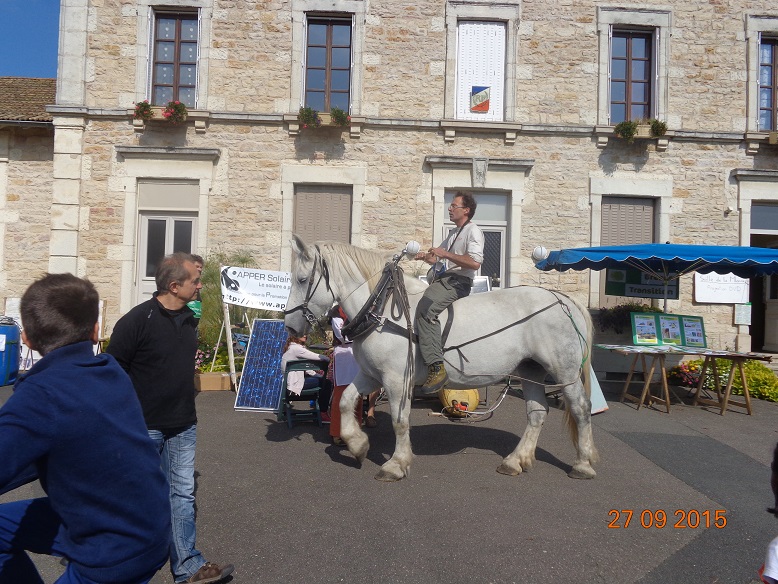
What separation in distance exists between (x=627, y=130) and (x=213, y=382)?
340 inches

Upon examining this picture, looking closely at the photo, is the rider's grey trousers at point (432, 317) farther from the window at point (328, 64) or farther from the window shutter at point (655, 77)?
the window shutter at point (655, 77)

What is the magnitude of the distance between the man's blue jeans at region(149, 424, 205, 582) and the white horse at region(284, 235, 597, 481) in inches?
69.3

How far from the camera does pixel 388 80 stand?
10633 mm

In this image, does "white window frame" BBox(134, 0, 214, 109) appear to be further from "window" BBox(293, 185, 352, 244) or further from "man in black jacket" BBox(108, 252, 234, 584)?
"man in black jacket" BBox(108, 252, 234, 584)

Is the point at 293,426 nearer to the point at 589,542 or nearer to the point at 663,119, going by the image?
Answer: the point at 589,542

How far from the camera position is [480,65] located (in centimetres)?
1075

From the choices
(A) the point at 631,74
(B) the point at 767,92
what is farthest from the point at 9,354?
(B) the point at 767,92

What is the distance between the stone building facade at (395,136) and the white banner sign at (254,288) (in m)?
2.15

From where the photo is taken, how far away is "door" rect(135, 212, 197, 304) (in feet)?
34.6

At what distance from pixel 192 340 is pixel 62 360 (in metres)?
1.40

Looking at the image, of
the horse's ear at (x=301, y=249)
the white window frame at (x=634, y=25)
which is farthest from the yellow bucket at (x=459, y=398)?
the white window frame at (x=634, y=25)

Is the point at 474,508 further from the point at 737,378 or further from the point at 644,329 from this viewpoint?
the point at 737,378

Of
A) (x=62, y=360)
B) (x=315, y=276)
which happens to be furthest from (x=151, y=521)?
(x=315, y=276)

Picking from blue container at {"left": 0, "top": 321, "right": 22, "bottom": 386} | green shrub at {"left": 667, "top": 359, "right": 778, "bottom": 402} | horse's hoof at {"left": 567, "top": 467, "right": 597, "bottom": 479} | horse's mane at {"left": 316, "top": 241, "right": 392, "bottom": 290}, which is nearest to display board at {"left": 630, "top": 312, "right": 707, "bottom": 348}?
green shrub at {"left": 667, "top": 359, "right": 778, "bottom": 402}
